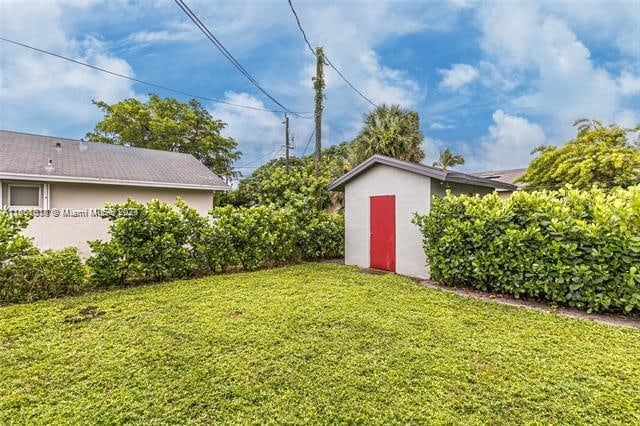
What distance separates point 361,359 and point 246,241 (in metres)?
5.28

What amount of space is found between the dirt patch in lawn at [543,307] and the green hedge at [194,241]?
3.83m

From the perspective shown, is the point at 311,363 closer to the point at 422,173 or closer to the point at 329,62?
the point at 422,173

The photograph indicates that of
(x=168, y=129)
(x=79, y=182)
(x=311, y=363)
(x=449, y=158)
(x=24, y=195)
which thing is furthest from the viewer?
(x=449, y=158)

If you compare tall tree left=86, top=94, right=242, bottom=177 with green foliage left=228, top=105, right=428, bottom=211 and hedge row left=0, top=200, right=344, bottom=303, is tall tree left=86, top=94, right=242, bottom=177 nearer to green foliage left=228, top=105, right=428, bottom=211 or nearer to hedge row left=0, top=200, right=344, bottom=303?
green foliage left=228, top=105, right=428, bottom=211

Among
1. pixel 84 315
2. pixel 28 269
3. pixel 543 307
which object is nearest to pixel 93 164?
pixel 28 269

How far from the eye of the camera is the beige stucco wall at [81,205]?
777 centimetres

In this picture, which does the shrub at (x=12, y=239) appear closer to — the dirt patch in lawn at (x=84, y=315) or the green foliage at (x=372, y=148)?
the dirt patch in lawn at (x=84, y=315)

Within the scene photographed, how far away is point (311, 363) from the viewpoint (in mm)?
3139

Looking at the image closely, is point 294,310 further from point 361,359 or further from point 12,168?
point 12,168

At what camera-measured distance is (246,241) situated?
7883 mm

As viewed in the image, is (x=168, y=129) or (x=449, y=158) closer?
(x=168, y=129)

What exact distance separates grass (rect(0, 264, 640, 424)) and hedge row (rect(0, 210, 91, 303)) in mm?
572

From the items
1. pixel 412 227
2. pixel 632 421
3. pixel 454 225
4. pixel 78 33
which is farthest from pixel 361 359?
pixel 78 33

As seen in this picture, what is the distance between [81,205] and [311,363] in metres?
9.49
